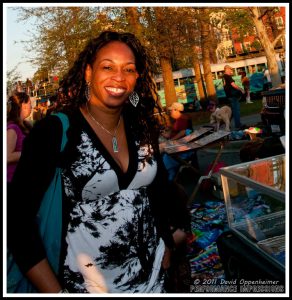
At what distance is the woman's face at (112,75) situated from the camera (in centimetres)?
187

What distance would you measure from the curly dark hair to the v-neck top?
0.24 metres

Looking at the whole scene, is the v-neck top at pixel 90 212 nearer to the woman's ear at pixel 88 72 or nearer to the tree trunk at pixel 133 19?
the woman's ear at pixel 88 72

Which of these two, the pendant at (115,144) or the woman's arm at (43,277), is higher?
the pendant at (115,144)

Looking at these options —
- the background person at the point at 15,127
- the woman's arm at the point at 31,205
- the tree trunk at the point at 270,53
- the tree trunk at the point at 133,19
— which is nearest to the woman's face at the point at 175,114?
the background person at the point at 15,127

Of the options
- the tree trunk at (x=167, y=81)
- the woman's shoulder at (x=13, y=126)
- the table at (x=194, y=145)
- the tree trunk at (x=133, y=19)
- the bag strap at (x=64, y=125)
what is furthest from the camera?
the tree trunk at (x=167, y=81)

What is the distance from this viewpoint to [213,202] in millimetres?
5594

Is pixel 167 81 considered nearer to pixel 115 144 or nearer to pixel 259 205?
pixel 259 205

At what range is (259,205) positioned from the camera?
2.52 metres

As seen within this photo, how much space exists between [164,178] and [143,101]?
0.55 metres

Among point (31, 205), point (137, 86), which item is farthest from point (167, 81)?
point (31, 205)

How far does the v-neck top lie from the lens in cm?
151

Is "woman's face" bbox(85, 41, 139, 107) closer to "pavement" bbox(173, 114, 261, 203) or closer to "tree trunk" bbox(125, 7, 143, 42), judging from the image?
"pavement" bbox(173, 114, 261, 203)

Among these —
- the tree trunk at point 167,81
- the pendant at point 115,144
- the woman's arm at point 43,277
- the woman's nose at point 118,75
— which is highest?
the tree trunk at point 167,81

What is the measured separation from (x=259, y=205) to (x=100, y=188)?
4.31ft
